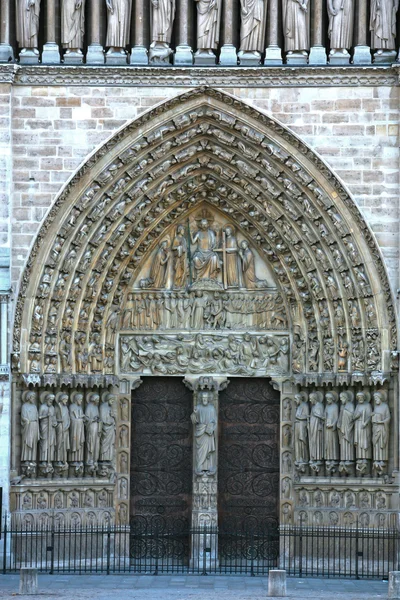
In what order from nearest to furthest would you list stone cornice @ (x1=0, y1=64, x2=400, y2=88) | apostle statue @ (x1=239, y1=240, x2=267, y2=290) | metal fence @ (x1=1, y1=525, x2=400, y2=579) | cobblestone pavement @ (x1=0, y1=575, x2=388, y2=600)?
cobblestone pavement @ (x1=0, y1=575, x2=388, y2=600)
metal fence @ (x1=1, y1=525, x2=400, y2=579)
stone cornice @ (x1=0, y1=64, x2=400, y2=88)
apostle statue @ (x1=239, y1=240, x2=267, y2=290)

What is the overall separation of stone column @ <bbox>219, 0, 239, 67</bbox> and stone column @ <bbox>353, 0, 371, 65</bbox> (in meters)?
1.76

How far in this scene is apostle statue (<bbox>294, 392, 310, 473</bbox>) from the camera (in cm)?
2241

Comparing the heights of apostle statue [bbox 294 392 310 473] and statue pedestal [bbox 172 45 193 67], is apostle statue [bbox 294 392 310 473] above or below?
below

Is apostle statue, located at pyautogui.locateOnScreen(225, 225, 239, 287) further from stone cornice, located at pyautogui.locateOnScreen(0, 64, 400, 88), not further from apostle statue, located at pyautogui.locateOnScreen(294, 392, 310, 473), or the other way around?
stone cornice, located at pyautogui.locateOnScreen(0, 64, 400, 88)

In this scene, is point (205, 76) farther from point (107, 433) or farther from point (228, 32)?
point (107, 433)

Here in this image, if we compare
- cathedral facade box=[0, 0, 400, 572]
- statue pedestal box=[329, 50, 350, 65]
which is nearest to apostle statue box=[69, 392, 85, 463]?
cathedral facade box=[0, 0, 400, 572]

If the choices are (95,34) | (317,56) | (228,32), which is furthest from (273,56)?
(95,34)

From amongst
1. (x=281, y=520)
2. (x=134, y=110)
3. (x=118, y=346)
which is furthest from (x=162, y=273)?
(x=281, y=520)

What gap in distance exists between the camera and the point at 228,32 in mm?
21984

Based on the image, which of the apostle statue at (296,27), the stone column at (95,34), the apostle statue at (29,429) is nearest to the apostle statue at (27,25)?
the stone column at (95,34)

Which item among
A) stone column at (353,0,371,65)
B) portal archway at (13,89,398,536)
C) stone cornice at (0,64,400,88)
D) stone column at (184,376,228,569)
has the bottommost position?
stone column at (184,376,228,569)

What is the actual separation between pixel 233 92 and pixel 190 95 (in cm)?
63

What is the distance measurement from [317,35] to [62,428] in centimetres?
688

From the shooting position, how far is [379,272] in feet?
71.2
